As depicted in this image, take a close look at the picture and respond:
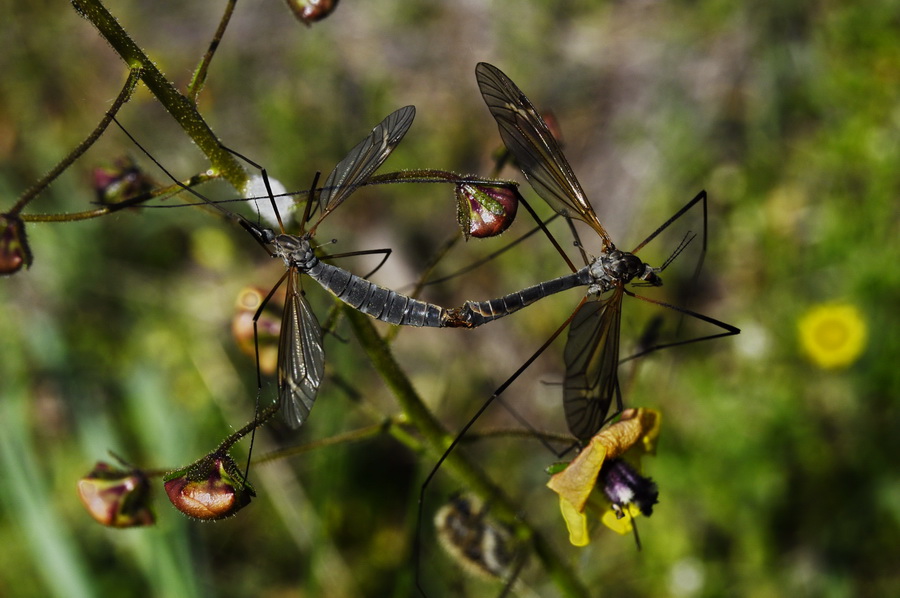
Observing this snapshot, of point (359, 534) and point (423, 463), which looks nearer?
point (423, 463)

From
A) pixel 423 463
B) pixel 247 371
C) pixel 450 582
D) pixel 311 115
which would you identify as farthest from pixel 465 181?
pixel 311 115

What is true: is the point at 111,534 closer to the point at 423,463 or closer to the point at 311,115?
the point at 423,463

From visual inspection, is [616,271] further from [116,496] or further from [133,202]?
[116,496]

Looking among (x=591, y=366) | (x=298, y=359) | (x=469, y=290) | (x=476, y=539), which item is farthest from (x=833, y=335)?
(x=298, y=359)

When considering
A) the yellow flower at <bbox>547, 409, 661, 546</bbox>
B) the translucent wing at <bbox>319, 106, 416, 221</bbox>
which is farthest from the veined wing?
the yellow flower at <bbox>547, 409, 661, 546</bbox>

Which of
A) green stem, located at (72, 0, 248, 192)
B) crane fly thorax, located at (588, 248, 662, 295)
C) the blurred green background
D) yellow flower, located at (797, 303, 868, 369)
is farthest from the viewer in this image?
yellow flower, located at (797, 303, 868, 369)

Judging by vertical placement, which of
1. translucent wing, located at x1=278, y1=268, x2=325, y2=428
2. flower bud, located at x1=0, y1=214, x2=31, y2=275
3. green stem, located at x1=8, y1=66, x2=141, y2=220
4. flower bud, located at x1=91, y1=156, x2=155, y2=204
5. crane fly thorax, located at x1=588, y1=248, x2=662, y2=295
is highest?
flower bud, located at x1=91, y1=156, x2=155, y2=204

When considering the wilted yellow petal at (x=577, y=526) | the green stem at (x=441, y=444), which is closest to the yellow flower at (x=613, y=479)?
the wilted yellow petal at (x=577, y=526)

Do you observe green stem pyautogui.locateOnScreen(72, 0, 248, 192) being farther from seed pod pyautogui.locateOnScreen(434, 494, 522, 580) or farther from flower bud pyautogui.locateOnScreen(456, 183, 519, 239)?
seed pod pyautogui.locateOnScreen(434, 494, 522, 580)
